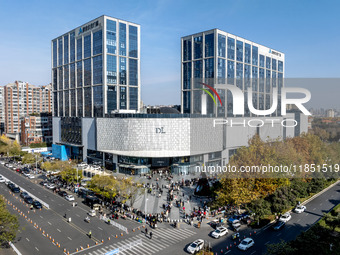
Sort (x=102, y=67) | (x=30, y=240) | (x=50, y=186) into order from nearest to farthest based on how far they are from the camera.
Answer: (x=30, y=240) < (x=50, y=186) < (x=102, y=67)

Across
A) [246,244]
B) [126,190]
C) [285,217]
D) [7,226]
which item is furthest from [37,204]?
[285,217]

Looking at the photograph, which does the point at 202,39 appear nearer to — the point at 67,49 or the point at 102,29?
the point at 102,29

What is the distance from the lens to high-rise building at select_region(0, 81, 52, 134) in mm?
119375

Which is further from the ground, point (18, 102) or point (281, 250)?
point (18, 102)

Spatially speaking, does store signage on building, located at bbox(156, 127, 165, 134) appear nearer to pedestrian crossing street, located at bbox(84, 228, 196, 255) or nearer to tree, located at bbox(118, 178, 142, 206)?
tree, located at bbox(118, 178, 142, 206)

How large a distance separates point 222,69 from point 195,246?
55.8 metres

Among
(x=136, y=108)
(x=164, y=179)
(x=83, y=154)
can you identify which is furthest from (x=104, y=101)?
(x=164, y=179)

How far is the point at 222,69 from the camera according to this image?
72.8 m

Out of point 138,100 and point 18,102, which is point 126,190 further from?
point 18,102

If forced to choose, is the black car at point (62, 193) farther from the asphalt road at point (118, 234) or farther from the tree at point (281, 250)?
the tree at point (281, 250)

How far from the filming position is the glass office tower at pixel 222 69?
7144cm

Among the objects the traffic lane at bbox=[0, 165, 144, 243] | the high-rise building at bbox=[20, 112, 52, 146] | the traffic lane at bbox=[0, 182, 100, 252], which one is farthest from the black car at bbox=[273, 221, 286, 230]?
the high-rise building at bbox=[20, 112, 52, 146]

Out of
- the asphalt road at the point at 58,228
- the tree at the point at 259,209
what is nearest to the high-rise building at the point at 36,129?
the asphalt road at the point at 58,228

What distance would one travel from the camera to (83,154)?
250ft
